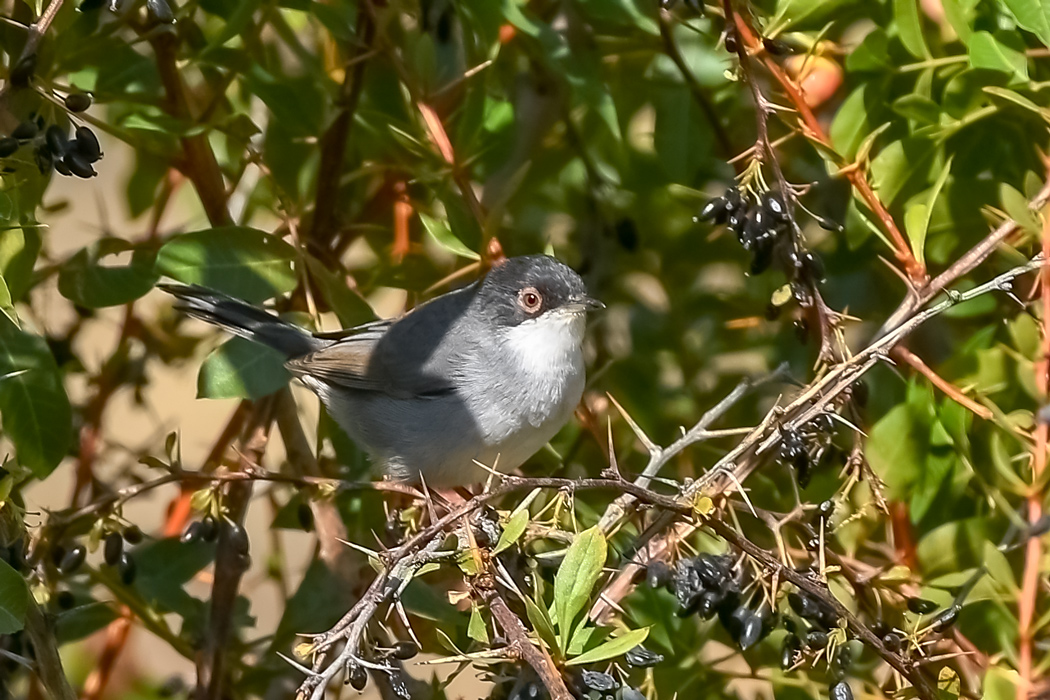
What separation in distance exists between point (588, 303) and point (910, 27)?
1.20 meters

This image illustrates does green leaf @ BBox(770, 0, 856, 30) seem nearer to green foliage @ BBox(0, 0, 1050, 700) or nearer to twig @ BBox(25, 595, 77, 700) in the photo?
green foliage @ BBox(0, 0, 1050, 700)

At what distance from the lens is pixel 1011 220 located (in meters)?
2.20

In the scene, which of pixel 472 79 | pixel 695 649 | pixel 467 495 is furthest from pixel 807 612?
pixel 467 495

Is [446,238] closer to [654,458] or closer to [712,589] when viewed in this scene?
[654,458]

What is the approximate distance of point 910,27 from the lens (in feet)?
8.07

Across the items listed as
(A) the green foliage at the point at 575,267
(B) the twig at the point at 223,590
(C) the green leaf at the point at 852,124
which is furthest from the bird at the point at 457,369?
(C) the green leaf at the point at 852,124

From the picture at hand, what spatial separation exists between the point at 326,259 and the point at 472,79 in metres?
0.58

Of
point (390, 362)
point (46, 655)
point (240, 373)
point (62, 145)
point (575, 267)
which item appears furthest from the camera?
point (390, 362)

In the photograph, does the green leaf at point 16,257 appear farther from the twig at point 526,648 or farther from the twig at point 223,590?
the twig at point 526,648

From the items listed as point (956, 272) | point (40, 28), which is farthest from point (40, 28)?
point (956, 272)

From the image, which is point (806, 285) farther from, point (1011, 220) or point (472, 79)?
point (472, 79)

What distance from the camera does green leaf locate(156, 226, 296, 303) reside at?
2518 millimetres

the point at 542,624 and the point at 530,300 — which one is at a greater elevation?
the point at 542,624

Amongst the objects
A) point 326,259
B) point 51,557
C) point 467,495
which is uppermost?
point 326,259
